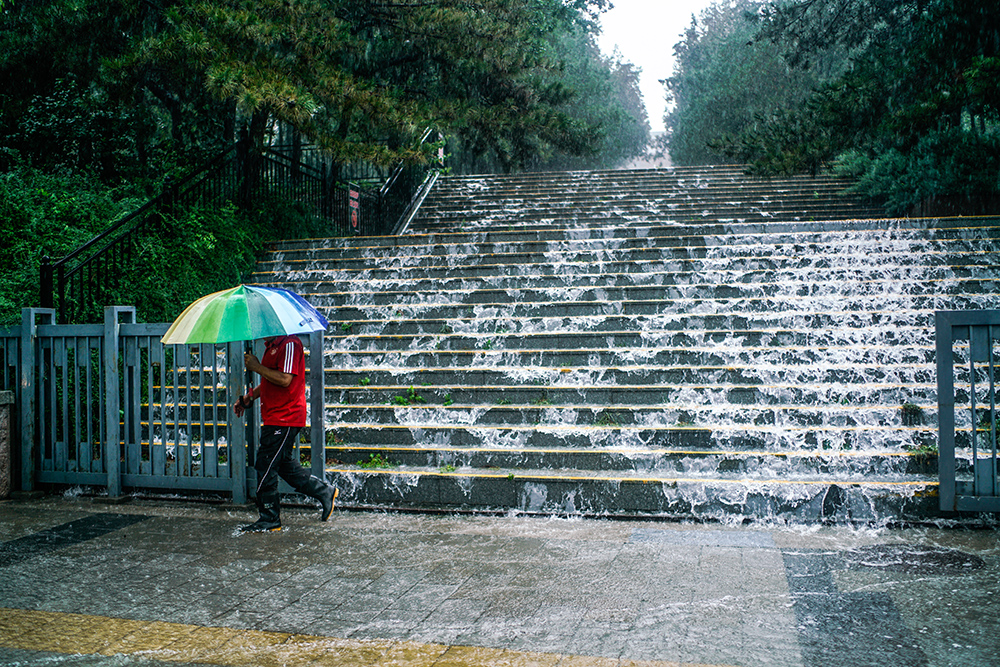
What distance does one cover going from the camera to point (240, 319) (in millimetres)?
5391

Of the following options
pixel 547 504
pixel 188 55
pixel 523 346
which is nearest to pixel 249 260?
pixel 188 55

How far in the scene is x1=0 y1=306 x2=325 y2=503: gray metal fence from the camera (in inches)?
270

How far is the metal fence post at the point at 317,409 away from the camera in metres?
6.67

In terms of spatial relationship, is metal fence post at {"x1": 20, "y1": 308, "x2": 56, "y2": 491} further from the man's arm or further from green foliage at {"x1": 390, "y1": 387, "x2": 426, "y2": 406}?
green foliage at {"x1": 390, "y1": 387, "x2": 426, "y2": 406}

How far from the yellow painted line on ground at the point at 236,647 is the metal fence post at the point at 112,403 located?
3.09 meters

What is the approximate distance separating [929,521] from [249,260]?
403 inches

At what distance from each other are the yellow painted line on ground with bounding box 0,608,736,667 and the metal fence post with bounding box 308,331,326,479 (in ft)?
8.27

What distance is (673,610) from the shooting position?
13.9ft

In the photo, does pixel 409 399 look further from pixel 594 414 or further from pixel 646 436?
pixel 646 436

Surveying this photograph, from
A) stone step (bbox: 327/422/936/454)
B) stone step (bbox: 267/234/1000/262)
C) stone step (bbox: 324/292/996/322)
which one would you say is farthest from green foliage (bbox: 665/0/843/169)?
stone step (bbox: 327/422/936/454)

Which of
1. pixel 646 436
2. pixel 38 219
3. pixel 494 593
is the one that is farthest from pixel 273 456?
pixel 38 219

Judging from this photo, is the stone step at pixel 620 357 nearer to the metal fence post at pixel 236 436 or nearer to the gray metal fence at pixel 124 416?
the gray metal fence at pixel 124 416

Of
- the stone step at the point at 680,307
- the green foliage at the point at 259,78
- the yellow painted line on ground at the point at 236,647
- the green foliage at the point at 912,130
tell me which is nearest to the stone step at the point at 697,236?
the green foliage at the point at 912,130

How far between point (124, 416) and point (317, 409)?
2.09 meters
